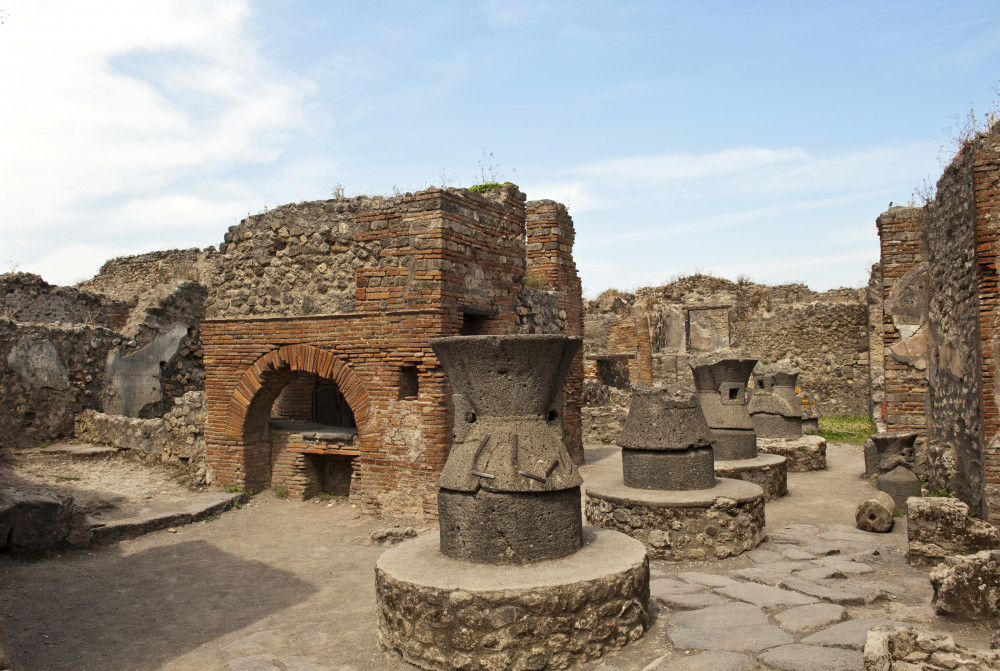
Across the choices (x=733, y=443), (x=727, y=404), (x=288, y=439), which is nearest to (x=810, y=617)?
(x=733, y=443)

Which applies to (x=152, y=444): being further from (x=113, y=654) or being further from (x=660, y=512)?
(x=660, y=512)

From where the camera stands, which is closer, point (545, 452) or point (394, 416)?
point (545, 452)

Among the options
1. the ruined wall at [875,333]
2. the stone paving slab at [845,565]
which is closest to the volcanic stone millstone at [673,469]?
the stone paving slab at [845,565]

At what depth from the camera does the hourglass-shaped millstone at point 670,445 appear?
6.96 m

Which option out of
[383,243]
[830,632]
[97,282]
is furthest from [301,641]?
[97,282]

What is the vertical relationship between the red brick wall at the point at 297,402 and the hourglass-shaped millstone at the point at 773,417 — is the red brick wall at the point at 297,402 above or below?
above

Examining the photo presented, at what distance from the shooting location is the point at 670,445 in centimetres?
694

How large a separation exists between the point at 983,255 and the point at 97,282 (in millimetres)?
21808

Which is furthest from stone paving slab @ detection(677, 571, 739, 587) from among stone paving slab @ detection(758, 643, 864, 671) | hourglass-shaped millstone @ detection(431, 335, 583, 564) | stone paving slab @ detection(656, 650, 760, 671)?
hourglass-shaped millstone @ detection(431, 335, 583, 564)

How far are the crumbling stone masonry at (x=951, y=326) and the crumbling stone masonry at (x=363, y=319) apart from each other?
516cm

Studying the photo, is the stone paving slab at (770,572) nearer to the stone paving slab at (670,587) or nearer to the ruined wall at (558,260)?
the stone paving slab at (670,587)

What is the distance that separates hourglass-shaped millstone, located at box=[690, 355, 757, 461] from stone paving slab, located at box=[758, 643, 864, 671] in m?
5.37

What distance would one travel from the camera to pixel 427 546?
4832mm

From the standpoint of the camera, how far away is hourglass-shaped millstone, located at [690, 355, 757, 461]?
9414 mm
